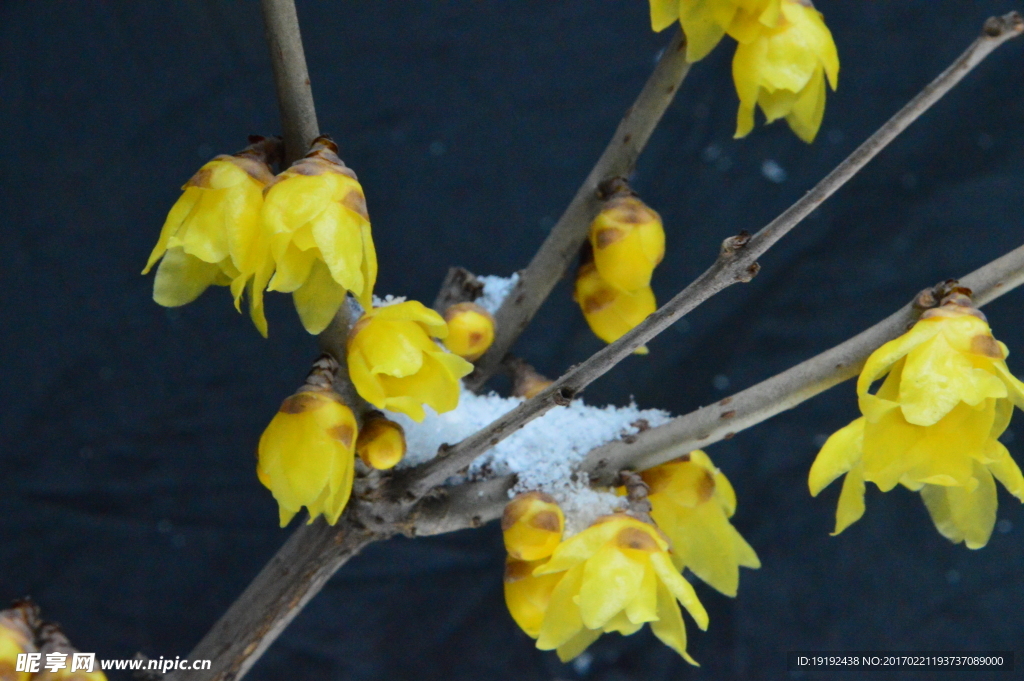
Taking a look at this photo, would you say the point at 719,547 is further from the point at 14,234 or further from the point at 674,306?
the point at 14,234

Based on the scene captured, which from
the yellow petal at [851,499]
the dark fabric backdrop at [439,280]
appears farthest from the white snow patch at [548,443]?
the dark fabric backdrop at [439,280]

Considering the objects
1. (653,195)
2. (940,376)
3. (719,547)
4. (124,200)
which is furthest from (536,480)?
(124,200)

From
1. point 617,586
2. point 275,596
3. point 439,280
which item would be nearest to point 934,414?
point 617,586

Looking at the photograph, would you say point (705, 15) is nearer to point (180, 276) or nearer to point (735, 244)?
point (735, 244)

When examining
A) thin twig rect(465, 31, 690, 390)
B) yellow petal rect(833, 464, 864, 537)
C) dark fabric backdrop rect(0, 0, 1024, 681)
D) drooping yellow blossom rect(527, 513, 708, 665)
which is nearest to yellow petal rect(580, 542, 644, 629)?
drooping yellow blossom rect(527, 513, 708, 665)

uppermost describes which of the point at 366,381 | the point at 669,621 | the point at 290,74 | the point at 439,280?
the point at 439,280

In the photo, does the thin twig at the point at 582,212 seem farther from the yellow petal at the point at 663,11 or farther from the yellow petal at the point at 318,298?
the yellow petal at the point at 318,298
